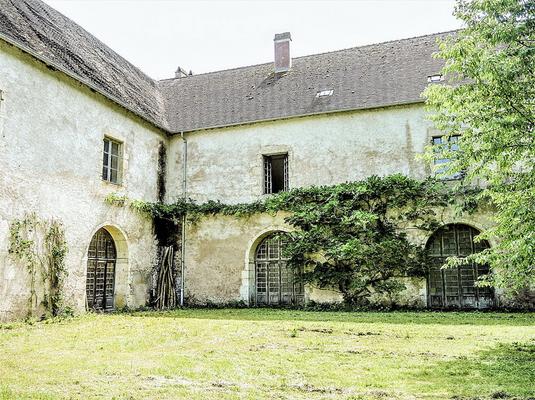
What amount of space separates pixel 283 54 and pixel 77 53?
6.86m

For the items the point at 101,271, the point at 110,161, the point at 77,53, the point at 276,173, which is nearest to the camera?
the point at 101,271

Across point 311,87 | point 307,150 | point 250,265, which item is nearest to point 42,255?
point 250,265

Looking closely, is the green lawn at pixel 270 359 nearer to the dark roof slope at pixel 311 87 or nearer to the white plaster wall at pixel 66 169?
the white plaster wall at pixel 66 169

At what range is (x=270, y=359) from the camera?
5.36m

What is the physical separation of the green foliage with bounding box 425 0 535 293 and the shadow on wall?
2.84ft

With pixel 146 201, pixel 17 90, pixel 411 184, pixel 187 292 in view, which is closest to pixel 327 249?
pixel 411 184

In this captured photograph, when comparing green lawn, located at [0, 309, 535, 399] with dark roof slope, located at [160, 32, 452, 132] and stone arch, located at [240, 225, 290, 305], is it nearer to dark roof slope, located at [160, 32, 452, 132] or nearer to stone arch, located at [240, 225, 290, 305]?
stone arch, located at [240, 225, 290, 305]

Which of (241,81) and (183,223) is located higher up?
(241,81)

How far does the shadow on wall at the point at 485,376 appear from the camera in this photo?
153 inches

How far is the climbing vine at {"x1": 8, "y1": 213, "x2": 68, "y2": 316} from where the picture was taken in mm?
8758

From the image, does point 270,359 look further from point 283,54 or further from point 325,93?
point 283,54

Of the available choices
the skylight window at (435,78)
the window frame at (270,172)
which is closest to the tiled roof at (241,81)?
the skylight window at (435,78)

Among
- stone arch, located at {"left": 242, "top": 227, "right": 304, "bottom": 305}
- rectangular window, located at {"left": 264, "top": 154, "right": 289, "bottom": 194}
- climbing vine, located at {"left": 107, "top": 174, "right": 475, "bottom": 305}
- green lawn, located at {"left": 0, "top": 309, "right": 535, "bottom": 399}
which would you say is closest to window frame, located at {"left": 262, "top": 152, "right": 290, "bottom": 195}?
rectangular window, located at {"left": 264, "top": 154, "right": 289, "bottom": 194}

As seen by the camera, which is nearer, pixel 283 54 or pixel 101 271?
pixel 101 271
